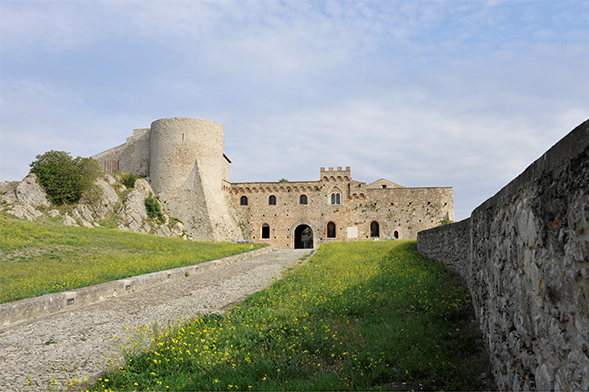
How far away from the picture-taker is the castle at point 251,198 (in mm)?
29750

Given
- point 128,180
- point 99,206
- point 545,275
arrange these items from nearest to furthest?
point 545,275, point 99,206, point 128,180

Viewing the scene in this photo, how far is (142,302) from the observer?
7.73 metres

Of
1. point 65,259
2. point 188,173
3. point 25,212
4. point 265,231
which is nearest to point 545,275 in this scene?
point 65,259

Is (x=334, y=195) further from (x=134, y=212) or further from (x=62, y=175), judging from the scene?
(x=62, y=175)

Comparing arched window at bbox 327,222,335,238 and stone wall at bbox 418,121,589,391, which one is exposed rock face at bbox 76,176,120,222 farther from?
stone wall at bbox 418,121,589,391

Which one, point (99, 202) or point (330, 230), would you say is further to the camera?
point (330, 230)

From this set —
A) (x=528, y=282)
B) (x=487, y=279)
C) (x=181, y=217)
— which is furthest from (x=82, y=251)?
(x=181, y=217)

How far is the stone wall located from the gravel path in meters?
4.05

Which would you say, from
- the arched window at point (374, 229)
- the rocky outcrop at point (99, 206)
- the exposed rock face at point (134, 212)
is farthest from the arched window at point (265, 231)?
the exposed rock face at point (134, 212)

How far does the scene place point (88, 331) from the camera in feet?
18.3

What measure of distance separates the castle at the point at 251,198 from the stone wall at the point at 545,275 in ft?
88.9

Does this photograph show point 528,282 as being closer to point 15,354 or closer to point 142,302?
point 15,354

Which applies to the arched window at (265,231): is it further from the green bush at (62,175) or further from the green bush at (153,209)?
the green bush at (62,175)

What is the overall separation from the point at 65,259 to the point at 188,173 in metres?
18.9
